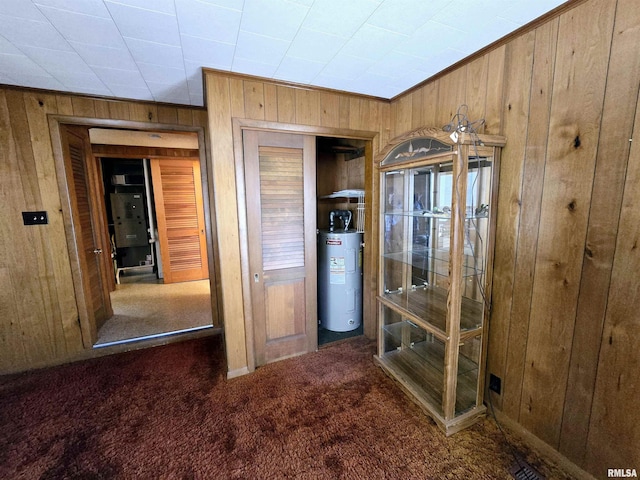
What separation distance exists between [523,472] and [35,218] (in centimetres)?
388

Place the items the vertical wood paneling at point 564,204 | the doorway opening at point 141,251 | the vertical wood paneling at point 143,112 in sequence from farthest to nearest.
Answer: the doorway opening at point 141,251 < the vertical wood paneling at point 143,112 < the vertical wood paneling at point 564,204

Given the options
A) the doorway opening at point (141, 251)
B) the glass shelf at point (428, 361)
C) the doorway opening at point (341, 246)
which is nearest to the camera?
the glass shelf at point (428, 361)

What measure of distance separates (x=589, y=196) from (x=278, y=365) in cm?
239

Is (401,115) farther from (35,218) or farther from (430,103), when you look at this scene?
(35,218)

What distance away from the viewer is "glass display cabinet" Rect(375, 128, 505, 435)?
1.61m

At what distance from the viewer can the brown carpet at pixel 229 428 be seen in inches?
59.0

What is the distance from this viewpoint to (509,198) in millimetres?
1643

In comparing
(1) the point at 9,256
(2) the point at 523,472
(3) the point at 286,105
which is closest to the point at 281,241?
(3) the point at 286,105

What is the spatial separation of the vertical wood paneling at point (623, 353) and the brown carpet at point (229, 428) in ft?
1.17

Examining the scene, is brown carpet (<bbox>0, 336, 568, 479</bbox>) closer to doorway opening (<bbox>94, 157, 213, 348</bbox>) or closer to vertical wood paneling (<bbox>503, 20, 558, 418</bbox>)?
vertical wood paneling (<bbox>503, 20, 558, 418</bbox>)

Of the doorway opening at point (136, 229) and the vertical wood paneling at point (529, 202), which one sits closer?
the vertical wood paneling at point (529, 202)

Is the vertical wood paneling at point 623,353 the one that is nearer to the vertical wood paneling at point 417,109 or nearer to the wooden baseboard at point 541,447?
the wooden baseboard at point 541,447

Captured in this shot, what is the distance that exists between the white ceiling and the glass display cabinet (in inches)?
21.6
